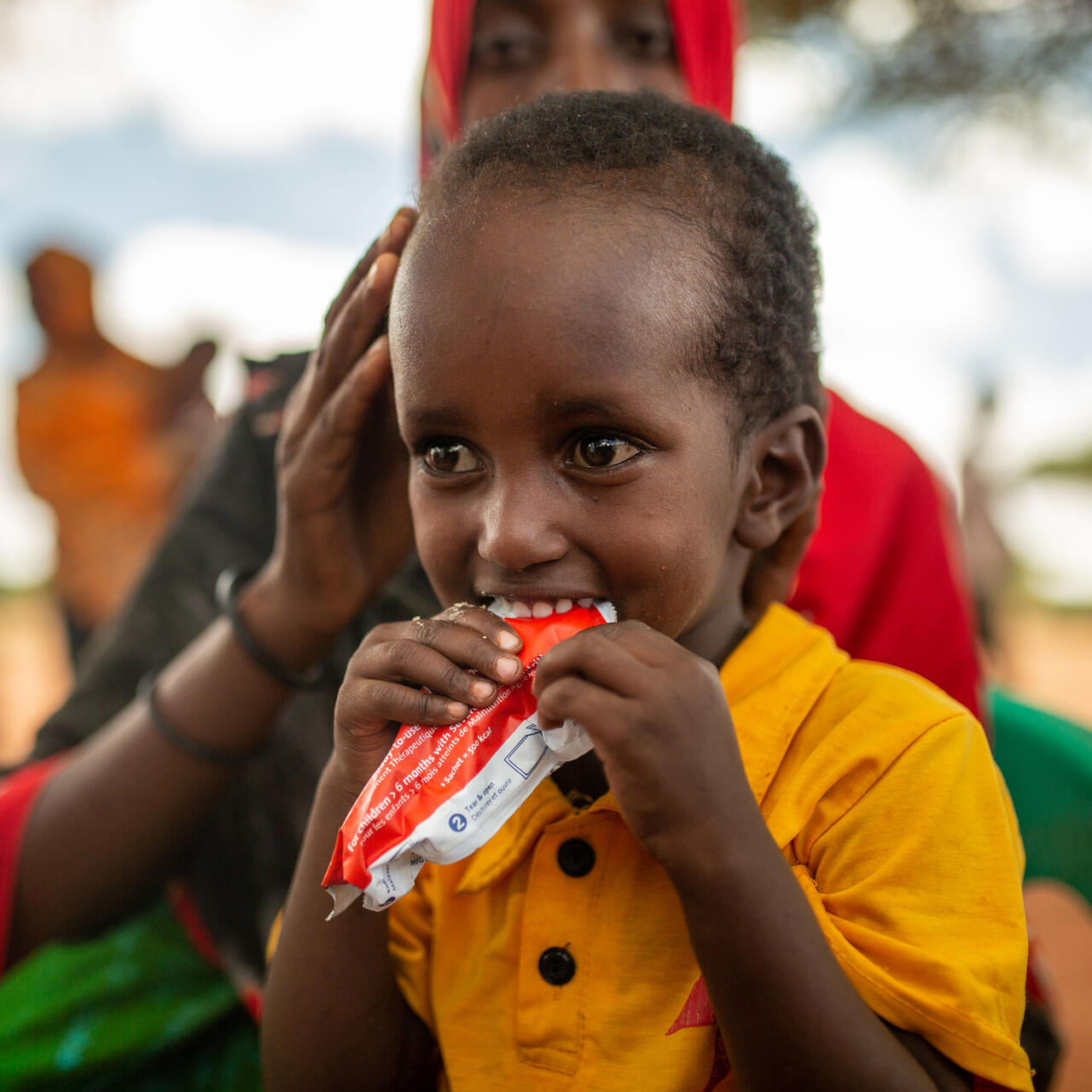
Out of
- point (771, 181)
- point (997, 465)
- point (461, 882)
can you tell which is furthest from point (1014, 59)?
point (461, 882)

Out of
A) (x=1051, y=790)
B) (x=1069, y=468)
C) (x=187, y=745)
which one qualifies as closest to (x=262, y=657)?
(x=187, y=745)

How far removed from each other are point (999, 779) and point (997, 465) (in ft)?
22.1

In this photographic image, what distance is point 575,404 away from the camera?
916mm

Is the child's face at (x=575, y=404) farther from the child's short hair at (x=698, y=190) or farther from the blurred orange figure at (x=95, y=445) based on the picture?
the blurred orange figure at (x=95, y=445)

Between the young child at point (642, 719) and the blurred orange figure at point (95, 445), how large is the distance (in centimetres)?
381

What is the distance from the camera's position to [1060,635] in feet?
36.9

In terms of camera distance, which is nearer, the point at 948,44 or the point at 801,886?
the point at 801,886

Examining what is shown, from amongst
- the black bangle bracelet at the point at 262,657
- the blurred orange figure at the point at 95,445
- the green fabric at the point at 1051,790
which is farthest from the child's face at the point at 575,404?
the blurred orange figure at the point at 95,445

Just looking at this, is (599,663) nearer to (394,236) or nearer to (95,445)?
(394,236)

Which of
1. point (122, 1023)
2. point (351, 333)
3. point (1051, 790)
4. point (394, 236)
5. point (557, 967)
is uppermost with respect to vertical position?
point (394, 236)

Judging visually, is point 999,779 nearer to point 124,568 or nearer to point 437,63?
point 437,63

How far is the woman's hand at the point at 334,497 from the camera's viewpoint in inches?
48.0

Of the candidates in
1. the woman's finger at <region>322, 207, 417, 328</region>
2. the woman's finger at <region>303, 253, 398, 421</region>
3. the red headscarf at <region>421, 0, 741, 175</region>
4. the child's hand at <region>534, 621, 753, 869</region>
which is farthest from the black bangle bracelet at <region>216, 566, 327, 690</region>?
the red headscarf at <region>421, 0, 741, 175</region>

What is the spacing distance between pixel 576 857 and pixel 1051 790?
47.2 inches
